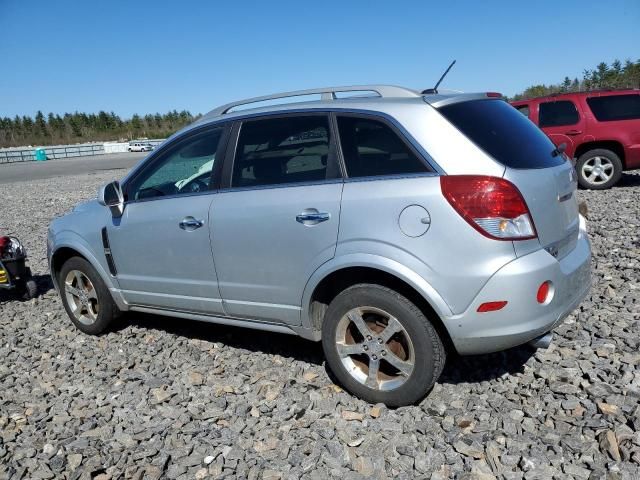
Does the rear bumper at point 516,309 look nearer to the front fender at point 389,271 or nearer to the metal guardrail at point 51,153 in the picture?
the front fender at point 389,271

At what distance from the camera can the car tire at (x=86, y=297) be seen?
4.57m

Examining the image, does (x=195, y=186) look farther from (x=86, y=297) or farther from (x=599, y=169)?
(x=599, y=169)

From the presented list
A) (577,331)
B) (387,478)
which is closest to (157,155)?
(387,478)

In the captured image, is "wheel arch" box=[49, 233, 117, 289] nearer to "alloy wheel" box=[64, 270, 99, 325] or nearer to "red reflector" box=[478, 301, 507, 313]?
"alloy wheel" box=[64, 270, 99, 325]

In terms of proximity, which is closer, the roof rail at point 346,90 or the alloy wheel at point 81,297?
the roof rail at point 346,90

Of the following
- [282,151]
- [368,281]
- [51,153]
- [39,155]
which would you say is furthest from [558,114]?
[51,153]

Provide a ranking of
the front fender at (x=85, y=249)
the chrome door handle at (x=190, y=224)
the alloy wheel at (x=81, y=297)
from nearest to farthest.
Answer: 1. the chrome door handle at (x=190, y=224)
2. the front fender at (x=85, y=249)
3. the alloy wheel at (x=81, y=297)

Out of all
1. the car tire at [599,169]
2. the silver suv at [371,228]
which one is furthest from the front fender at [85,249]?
the car tire at [599,169]

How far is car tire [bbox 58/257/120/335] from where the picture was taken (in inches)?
180

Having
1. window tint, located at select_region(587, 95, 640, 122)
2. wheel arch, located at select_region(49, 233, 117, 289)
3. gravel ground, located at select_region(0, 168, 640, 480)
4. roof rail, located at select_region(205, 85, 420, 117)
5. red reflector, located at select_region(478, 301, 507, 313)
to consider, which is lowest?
gravel ground, located at select_region(0, 168, 640, 480)

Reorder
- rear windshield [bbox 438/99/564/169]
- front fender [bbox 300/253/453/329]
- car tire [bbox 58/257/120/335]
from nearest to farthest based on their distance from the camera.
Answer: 1. front fender [bbox 300/253/453/329]
2. rear windshield [bbox 438/99/564/169]
3. car tire [bbox 58/257/120/335]

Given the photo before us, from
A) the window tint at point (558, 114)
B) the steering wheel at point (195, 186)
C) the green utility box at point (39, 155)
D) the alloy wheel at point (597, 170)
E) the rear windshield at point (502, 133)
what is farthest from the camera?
the green utility box at point (39, 155)

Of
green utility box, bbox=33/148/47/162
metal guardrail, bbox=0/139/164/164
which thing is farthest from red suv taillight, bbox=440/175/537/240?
green utility box, bbox=33/148/47/162

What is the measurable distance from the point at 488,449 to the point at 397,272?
3.33 feet
